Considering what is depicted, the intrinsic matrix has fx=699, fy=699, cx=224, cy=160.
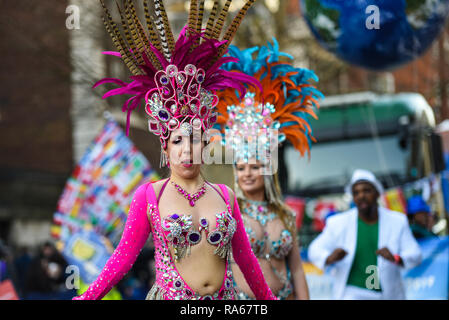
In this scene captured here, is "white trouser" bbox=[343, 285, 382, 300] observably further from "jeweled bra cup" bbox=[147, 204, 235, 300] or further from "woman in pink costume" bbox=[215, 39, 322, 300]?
"jeweled bra cup" bbox=[147, 204, 235, 300]

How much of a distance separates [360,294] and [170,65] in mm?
3368

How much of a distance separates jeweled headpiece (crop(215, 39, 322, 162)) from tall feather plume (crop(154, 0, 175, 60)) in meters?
1.41

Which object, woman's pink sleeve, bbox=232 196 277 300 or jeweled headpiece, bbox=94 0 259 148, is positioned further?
woman's pink sleeve, bbox=232 196 277 300

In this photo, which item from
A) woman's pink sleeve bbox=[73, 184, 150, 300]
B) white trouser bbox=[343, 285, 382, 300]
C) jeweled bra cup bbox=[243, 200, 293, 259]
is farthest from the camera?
white trouser bbox=[343, 285, 382, 300]

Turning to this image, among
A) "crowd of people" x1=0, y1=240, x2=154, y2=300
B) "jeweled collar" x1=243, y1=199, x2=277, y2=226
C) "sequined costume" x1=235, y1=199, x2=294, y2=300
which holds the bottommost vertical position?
"crowd of people" x1=0, y1=240, x2=154, y2=300

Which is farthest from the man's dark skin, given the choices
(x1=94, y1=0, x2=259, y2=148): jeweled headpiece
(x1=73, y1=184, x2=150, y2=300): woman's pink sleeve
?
(x1=73, y1=184, x2=150, y2=300): woman's pink sleeve

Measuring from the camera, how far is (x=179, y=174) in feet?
11.8

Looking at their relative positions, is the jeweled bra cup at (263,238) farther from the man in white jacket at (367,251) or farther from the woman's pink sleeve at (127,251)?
the woman's pink sleeve at (127,251)

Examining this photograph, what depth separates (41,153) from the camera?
18375 millimetres

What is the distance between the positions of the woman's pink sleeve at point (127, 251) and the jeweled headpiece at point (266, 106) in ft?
4.86

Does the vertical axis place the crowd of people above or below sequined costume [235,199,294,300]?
below

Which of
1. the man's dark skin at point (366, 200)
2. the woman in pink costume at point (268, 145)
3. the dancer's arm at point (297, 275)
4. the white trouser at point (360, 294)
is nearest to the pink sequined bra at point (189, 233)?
the woman in pink costume at point (268, 145)

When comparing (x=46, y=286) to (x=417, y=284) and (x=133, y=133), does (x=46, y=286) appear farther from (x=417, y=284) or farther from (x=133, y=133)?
(x=417, y=284)

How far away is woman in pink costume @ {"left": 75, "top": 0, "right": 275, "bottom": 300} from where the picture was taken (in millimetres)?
3518
